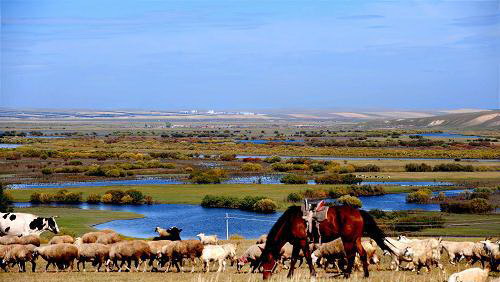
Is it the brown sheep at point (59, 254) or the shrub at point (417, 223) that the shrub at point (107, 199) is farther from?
the brown sheep at point (59, 254)

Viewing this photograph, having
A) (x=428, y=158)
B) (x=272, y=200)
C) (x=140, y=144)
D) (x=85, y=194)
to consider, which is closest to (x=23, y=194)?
(x=85, y=194)

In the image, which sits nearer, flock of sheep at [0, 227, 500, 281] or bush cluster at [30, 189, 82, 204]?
flock of sheep at [0, 227, 500, 281]

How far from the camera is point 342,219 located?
1506 cm

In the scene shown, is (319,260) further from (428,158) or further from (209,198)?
(428,158)

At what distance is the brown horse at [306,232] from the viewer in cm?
1486

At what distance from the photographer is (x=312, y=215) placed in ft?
48.8

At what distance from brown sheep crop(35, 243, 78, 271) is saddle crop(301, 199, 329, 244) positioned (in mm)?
7311

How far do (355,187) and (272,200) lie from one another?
8889 millimetres

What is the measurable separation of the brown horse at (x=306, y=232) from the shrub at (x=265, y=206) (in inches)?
891

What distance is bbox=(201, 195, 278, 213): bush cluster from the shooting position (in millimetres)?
37906

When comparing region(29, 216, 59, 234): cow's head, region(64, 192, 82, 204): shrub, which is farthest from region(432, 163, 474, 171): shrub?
region(29, 216, 59, 234): cow's head

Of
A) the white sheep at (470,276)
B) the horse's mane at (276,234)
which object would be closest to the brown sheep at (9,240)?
the horse's mane at (276,234)

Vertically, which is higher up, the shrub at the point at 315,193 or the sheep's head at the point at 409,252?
the sheep's head at the point at 409,252

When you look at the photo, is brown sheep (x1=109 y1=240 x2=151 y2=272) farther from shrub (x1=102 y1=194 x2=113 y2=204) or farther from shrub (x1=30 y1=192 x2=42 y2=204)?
shrub (x1=30 y1=192 x2=42 y2=204)
